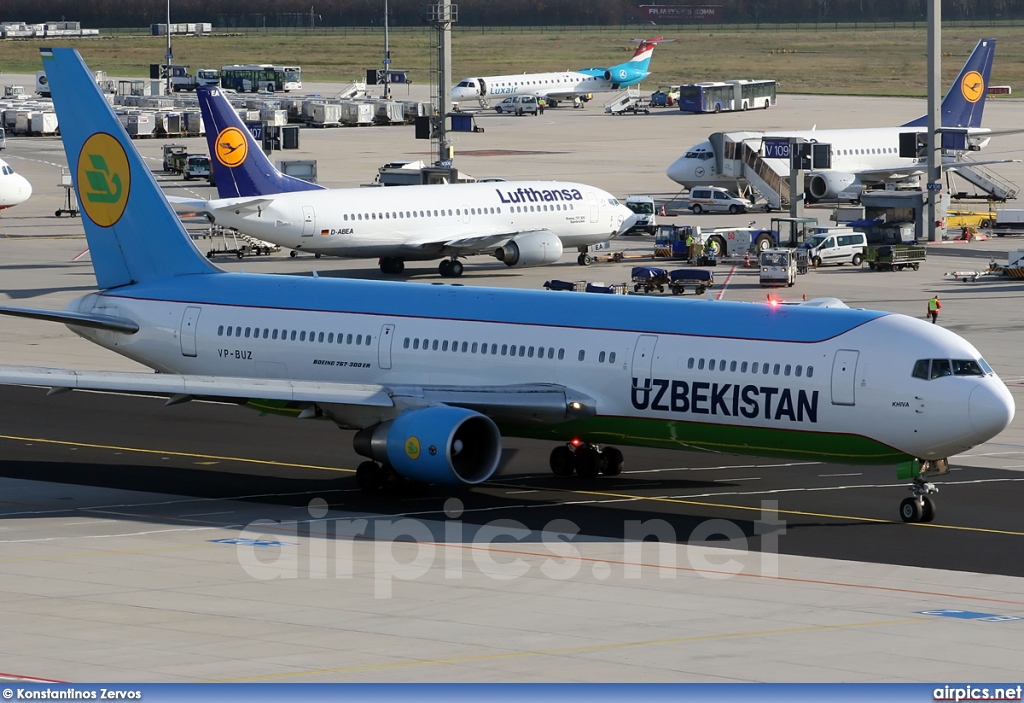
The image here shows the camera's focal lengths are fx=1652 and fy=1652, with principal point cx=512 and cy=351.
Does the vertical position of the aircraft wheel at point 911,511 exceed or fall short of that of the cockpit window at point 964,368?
it falls short

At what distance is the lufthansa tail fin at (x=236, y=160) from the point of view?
245 ft

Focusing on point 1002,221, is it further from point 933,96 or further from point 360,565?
point 360,565

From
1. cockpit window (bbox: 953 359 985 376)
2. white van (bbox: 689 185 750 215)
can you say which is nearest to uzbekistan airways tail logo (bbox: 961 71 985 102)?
white van (bbox: 689 185 750 215)

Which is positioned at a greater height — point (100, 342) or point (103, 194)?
point (103, 194)

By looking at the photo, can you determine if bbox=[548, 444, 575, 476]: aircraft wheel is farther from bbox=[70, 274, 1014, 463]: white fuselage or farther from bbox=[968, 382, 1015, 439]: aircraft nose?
bbox=[968, 382, 1015, 439]: aircraft nose

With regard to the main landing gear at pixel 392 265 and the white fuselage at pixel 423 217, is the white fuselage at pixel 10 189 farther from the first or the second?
the main landing gear at pixel 392 265

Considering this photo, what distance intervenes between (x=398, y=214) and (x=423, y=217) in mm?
1305

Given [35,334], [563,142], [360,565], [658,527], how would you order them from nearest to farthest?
[360,565] → [658,527] → [35,334] → [563,142]

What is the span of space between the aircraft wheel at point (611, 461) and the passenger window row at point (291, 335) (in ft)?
21.2

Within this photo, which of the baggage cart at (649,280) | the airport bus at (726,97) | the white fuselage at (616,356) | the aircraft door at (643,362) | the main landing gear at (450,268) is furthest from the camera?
the airport bus at (726,97)

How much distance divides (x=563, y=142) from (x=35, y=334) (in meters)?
93.1

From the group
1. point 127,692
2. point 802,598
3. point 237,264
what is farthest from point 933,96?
point 127,692

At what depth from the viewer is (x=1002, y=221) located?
96.1m
